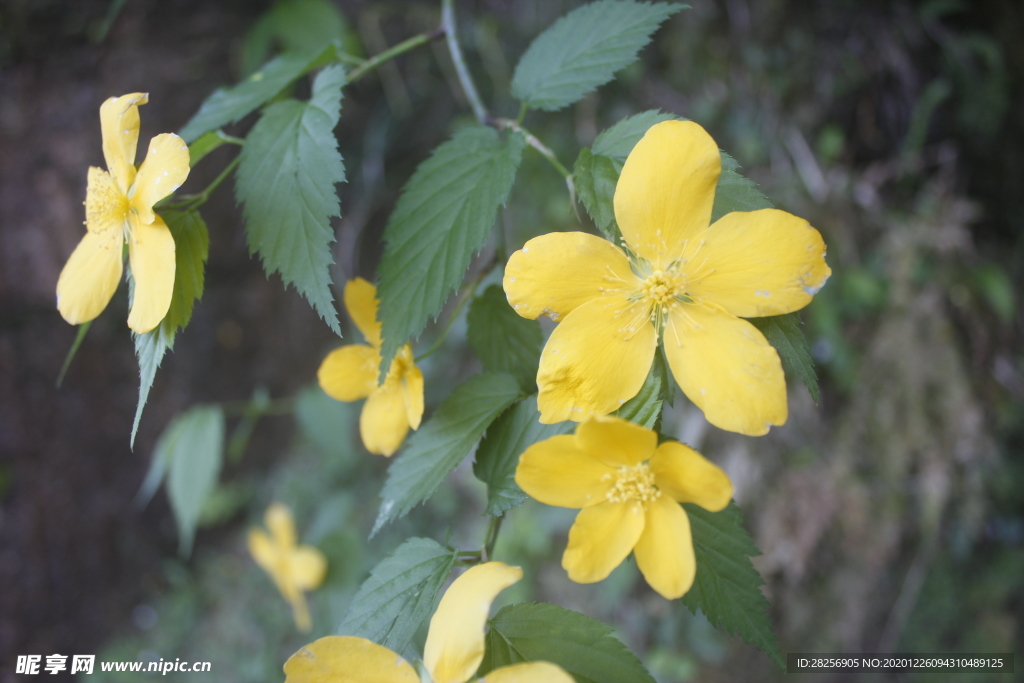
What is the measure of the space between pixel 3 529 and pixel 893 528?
3298 millimetres

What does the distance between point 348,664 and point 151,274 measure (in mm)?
486

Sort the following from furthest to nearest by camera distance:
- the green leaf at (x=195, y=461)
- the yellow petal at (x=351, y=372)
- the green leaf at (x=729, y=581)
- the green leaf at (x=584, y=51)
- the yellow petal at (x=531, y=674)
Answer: the green leaf at (x=195, y=461), the yellow petal at (x=351, y=372), the green leaf at (x=584, y=51), the green leaf at (x=729, y=581), the yellow petal at (x=531, y=674)

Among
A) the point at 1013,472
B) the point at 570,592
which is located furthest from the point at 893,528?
the point at 570,592

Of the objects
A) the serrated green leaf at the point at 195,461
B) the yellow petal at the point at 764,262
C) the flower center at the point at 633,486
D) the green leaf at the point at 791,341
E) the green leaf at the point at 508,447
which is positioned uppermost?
the yellow petal at the point at 764,262

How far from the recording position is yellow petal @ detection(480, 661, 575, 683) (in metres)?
0.52

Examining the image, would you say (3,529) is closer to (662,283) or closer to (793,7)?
(662,283)

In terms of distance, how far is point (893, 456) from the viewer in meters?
1.84

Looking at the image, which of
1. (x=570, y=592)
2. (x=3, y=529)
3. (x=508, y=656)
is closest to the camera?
(x=508, y=656)

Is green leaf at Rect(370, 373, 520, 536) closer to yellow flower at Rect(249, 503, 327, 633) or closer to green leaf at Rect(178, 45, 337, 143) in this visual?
green leaf at Rect(178, 45, 337, 143)

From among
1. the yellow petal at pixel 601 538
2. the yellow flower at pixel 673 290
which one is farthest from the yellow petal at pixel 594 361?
the yellow petal at pixel 601 538

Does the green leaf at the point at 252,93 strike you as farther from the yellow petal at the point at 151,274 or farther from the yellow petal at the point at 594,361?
the yellow petal at the point at 594,361

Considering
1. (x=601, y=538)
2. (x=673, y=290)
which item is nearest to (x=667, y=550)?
(x=601, y=538)

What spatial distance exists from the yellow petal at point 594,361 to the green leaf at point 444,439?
0.11 meters

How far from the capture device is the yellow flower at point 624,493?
55 centimetres
